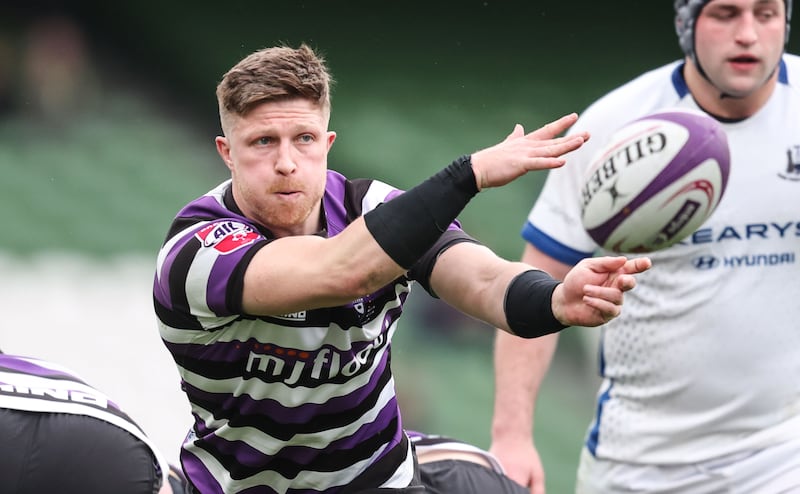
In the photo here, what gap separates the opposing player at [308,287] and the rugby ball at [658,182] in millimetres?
949

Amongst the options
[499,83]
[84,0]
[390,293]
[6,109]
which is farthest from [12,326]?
[390,293]

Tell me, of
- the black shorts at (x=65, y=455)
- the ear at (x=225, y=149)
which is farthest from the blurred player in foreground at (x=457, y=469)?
the ear at (x=225, y=149)

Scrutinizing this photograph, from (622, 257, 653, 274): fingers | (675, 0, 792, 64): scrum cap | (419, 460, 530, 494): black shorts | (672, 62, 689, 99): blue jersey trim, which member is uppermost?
(675, 0, 792, 64): scrum cap

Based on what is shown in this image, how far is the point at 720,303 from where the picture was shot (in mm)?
4480

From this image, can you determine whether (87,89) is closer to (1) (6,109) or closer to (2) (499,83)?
(1) (6,109)

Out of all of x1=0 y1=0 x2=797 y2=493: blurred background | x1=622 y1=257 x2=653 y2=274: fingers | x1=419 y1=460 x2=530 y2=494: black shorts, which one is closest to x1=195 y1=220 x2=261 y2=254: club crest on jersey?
x1=622 y1=257 x2=653 y2=274: fingers

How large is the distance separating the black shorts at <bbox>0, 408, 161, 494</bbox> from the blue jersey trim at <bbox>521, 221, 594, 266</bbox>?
6.29 ft

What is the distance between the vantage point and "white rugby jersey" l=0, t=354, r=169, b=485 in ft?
10.7

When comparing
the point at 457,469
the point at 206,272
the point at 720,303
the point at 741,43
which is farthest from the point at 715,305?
the point at 206,272

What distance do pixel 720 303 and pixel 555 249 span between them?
62cm

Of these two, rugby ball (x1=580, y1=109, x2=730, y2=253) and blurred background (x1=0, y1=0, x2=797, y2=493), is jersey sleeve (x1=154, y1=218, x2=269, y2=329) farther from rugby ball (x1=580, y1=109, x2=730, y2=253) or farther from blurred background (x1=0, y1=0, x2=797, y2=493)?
blurred background (x1=0, y1=0, x2=797, y2=493)

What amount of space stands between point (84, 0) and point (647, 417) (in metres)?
4.99

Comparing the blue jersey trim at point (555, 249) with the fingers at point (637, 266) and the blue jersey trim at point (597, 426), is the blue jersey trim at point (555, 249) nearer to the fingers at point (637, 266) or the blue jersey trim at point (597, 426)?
the blue jersey trim at point (597, 426)

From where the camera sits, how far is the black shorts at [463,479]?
390 cm
